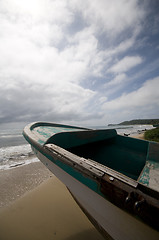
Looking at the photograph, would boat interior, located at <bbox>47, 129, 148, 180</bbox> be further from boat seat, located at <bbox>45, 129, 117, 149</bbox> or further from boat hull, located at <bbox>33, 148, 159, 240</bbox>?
boat hull, located at <bbox>33, 148, 159, 240</bbox>

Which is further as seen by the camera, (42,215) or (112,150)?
(112,150)

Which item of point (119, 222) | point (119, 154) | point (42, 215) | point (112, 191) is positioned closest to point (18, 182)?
point (42, 215)

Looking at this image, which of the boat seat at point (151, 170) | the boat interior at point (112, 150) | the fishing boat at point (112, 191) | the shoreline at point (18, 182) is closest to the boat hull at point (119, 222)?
the fishing boat at point (112, 191)

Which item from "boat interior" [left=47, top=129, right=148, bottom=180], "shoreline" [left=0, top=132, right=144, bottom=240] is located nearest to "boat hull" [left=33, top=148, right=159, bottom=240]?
"boat interior" [left=47, top=129, right=148, bottom=180]

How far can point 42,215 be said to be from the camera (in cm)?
262

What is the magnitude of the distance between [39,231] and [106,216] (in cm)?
206

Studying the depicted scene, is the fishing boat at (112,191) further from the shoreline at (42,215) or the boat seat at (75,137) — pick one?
the shoreline at (42,215)

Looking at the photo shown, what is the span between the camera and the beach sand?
218 cm

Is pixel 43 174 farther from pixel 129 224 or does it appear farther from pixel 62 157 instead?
pixel 129 224

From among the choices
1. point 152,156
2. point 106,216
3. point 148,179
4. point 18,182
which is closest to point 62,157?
point 106,216

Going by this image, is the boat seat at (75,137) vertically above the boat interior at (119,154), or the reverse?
the boat seat at (75,137)

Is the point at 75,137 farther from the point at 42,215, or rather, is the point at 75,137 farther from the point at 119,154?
the point at 42,215

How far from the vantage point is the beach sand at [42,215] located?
2.18 meters

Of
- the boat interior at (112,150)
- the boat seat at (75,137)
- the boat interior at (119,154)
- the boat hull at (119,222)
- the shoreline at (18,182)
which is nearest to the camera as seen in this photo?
the boat hull at (119,222)
